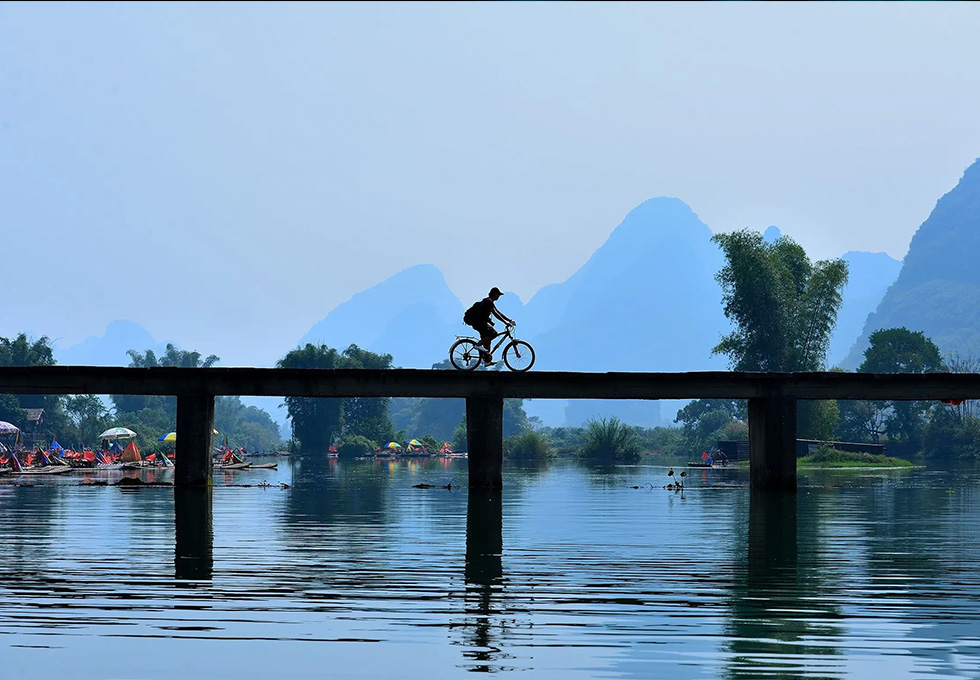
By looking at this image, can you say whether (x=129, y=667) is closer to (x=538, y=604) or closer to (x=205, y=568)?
(x=538, y=604)

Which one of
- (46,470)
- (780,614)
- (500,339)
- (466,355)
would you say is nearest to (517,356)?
(500,339)

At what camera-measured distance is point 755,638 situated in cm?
1330

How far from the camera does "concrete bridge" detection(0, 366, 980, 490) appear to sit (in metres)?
40.9

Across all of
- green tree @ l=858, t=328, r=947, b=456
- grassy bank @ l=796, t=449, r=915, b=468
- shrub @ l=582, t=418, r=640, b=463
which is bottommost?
grassy bank @ l=796, t=449, r=915, b=468

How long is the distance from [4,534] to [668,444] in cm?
14537

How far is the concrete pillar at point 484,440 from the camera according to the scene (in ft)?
135

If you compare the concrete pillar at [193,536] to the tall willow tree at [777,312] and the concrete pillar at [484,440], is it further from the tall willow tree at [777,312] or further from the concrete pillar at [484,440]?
the tall willow tree at [777,312]

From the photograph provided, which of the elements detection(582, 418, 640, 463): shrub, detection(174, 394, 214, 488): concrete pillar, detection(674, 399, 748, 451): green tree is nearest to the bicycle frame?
detection(174, 394, 214, 488): concrete pillar

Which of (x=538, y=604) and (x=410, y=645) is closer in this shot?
(x=410, y=645)

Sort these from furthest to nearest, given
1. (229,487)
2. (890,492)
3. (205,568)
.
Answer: (229,487) → (890,492) → (205,568)

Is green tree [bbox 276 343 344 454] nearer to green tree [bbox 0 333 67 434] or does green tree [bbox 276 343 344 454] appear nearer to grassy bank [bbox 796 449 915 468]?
green tree [bbox 0 333 67 434]

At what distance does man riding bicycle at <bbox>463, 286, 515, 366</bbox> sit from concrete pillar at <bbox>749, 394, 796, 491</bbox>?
9.84m

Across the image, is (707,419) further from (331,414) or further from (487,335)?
(487,335)

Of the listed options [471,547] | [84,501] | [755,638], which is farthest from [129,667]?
[84,501]
